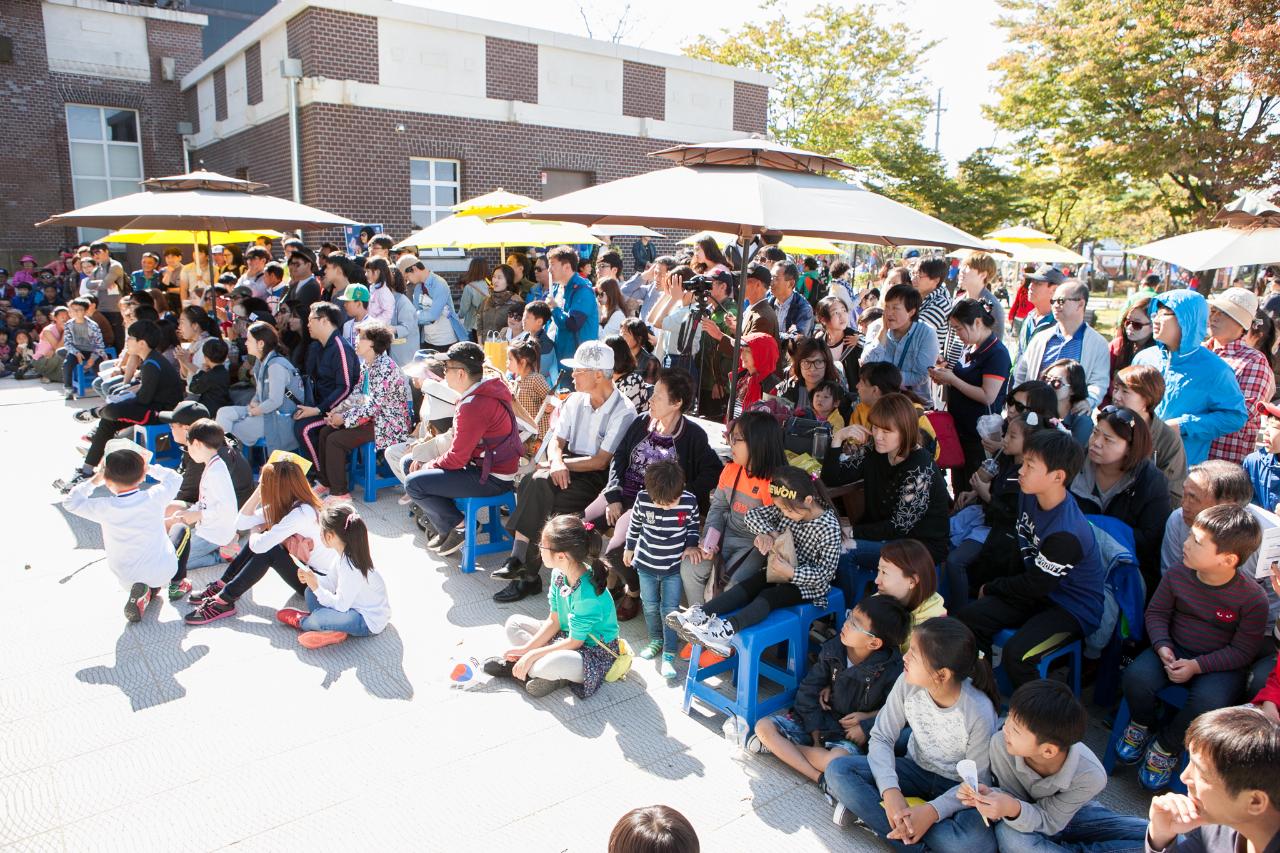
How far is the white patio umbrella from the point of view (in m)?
4.03

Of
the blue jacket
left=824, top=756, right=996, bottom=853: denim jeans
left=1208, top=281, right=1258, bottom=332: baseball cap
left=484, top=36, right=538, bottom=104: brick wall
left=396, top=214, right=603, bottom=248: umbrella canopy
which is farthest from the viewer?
left=484, top=36, right=538, bottom=104: brick wall

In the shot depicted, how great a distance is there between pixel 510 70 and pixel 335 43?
3640 millimetres

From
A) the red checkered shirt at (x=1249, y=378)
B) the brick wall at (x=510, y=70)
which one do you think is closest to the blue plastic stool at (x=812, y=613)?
the red checkered shirt at (x=1249, y=378)

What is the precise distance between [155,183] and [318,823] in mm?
8140

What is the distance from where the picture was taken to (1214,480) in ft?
11.8

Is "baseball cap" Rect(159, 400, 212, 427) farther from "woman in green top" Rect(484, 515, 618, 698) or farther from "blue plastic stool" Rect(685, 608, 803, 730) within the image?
"blue plastic stool" Rect(685, 608, 803, 730)

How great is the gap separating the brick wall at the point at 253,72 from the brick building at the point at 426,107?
4cm

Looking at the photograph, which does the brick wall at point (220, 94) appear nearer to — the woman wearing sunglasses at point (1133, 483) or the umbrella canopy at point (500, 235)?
the umbrella canopy at point (500, 235)

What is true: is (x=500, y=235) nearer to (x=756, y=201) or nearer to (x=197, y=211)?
(x=197, y=211)

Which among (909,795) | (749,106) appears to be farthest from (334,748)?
(749,106)

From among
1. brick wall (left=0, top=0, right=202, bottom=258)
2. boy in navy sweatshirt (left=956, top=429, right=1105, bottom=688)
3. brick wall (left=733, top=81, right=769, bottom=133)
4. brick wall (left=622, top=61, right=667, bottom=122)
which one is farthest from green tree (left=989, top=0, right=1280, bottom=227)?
brick wall (left=0, top=0, right=202, bottom=258)

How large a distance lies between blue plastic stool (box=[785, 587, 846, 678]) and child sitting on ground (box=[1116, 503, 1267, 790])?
1.32m

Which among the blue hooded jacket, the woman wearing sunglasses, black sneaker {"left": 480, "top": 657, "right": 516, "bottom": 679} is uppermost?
the blue hooded jacket

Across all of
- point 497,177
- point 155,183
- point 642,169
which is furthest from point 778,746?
point 642,169
